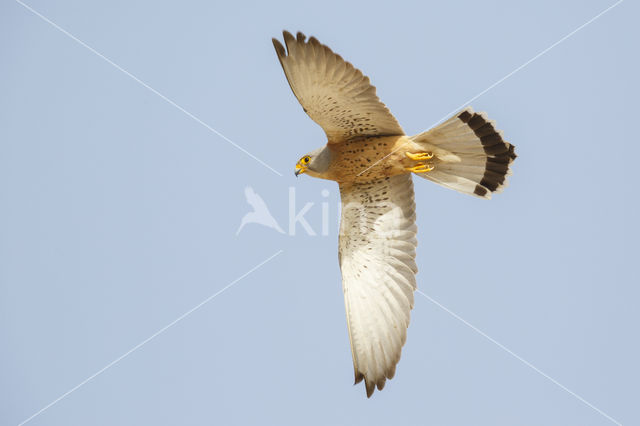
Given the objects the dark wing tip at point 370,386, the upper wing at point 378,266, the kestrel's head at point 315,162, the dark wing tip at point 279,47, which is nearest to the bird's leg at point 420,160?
the upper wing at point 378,266

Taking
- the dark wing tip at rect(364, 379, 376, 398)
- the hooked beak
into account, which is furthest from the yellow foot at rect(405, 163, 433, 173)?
the dark wing tip at rect(364, 379, 376, 398)

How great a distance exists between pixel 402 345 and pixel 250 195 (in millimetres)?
Answer: 3161

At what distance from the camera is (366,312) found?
7.39 metres

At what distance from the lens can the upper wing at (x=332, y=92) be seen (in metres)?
5.92

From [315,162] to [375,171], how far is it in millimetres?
642

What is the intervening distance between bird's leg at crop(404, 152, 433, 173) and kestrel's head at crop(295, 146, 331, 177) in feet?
2.76

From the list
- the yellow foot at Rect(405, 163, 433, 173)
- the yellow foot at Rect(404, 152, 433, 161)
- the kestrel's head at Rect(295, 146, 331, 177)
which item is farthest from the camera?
the kestrel's head at Rect(295, 146, 331, 177)

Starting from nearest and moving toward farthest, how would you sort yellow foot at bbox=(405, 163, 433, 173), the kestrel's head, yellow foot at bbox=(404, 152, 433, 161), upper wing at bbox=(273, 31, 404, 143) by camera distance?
1. upper wing at bbox=(273, 31, 404, 143)
2. yellow foot at bbox=(404, 152, 433, 161)
3. yellow foot at bbox=(405, 163, 433, 173)
4. the kestrel's head

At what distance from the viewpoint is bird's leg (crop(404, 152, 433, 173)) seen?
6863 mm

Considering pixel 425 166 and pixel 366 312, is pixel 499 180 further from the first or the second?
pixel 366 312

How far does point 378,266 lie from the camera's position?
7.60m

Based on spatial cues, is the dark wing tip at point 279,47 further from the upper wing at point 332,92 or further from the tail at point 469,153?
the tail at point 469,153

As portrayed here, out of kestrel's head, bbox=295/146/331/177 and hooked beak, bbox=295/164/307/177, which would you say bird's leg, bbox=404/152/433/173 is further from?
hooked beak, bbox=295/164/307/177

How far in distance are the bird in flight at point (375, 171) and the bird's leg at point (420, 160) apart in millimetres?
10
